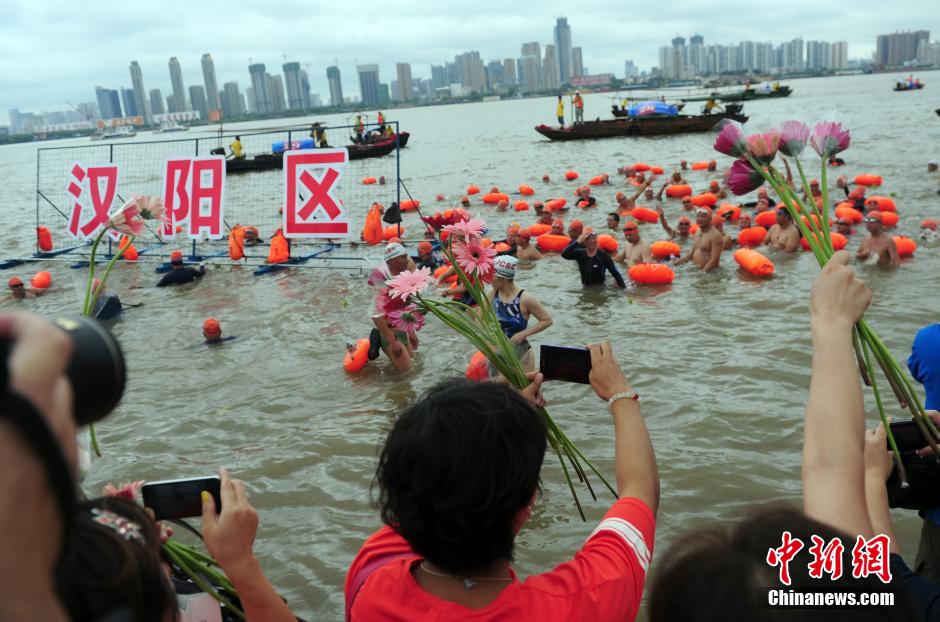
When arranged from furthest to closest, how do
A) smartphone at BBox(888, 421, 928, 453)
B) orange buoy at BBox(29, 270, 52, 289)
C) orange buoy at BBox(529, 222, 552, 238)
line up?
orange buoy at BBox(529, 222, 552, 238) < orange buoy at BBox(29, 270, 52, 289) < smartphone at BBox(888, 421, 928, 453)

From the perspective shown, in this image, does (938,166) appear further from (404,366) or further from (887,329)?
(404,366)

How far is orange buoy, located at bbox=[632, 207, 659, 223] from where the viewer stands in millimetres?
17016

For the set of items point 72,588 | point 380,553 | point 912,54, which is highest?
point 912,54

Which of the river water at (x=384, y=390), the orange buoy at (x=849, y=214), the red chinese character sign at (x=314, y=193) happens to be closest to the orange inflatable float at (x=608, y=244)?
the river water at (x=384, y=390)

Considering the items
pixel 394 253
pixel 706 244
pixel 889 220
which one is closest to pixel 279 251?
pixel 394 253

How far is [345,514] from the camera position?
5590 millimetres

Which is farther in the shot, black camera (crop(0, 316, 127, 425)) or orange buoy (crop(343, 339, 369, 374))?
orange buoy (crop(343, 339, 369, 374))

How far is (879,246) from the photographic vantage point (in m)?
11.3

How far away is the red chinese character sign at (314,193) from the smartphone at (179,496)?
10.6 metres

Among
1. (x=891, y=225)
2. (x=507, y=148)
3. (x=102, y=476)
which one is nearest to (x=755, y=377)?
(x=102, y=476)

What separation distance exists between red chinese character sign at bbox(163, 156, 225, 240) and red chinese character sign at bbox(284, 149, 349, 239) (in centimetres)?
161

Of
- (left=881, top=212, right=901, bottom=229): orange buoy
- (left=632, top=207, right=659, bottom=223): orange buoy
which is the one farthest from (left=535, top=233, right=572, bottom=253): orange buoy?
(left=881, top=212, right=901, bottom=229): orange buoy

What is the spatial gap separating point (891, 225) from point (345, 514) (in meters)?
12.9

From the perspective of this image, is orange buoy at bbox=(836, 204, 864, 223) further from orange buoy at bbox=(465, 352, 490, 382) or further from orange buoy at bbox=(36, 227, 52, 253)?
orange buoy at bbox=(36, 227, 52, 253)
